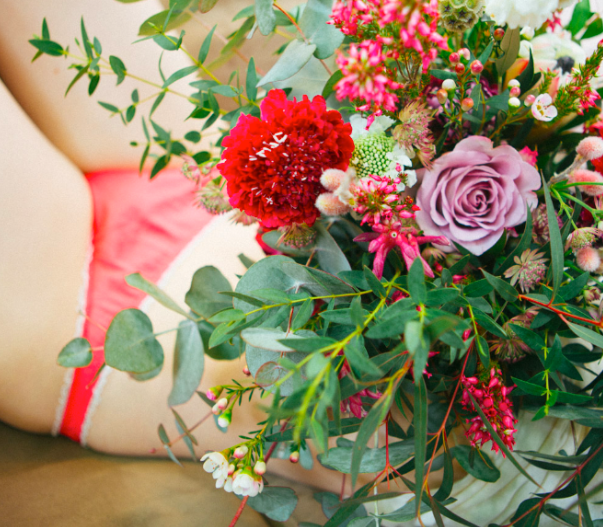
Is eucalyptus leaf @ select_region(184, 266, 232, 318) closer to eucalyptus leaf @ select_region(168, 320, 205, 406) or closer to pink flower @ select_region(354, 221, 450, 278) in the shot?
eucalyptus leaf @ select_region(168, 320, 205, 406)

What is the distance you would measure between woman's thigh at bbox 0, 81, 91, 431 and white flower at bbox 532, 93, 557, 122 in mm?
784

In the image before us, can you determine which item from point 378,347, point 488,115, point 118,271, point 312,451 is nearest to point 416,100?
point 488,115

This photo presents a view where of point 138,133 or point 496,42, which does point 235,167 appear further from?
point 138,133

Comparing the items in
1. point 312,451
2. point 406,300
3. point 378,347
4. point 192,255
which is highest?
point 406,300

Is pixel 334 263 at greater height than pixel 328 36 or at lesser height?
lesser

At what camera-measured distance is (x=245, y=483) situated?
341 mm

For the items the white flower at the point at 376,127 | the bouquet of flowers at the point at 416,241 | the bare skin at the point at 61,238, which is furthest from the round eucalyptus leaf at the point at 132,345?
the white flower at the point at 376,127

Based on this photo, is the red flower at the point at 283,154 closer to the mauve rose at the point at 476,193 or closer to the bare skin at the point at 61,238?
the mauve rose at the point at 476,193

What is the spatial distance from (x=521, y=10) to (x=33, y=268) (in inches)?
31.2

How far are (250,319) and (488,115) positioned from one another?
0.37 metres

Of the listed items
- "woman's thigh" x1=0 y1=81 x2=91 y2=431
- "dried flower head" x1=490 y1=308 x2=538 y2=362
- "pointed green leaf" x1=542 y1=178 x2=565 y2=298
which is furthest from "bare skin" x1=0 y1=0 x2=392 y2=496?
"pointed green leaf" x1=542 y1=178 x2=565 y2=298

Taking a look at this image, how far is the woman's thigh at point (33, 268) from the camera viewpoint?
0.64m

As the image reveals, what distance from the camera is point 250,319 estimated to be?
388mm

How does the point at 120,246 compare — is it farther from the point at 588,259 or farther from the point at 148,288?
the point at 588,259
